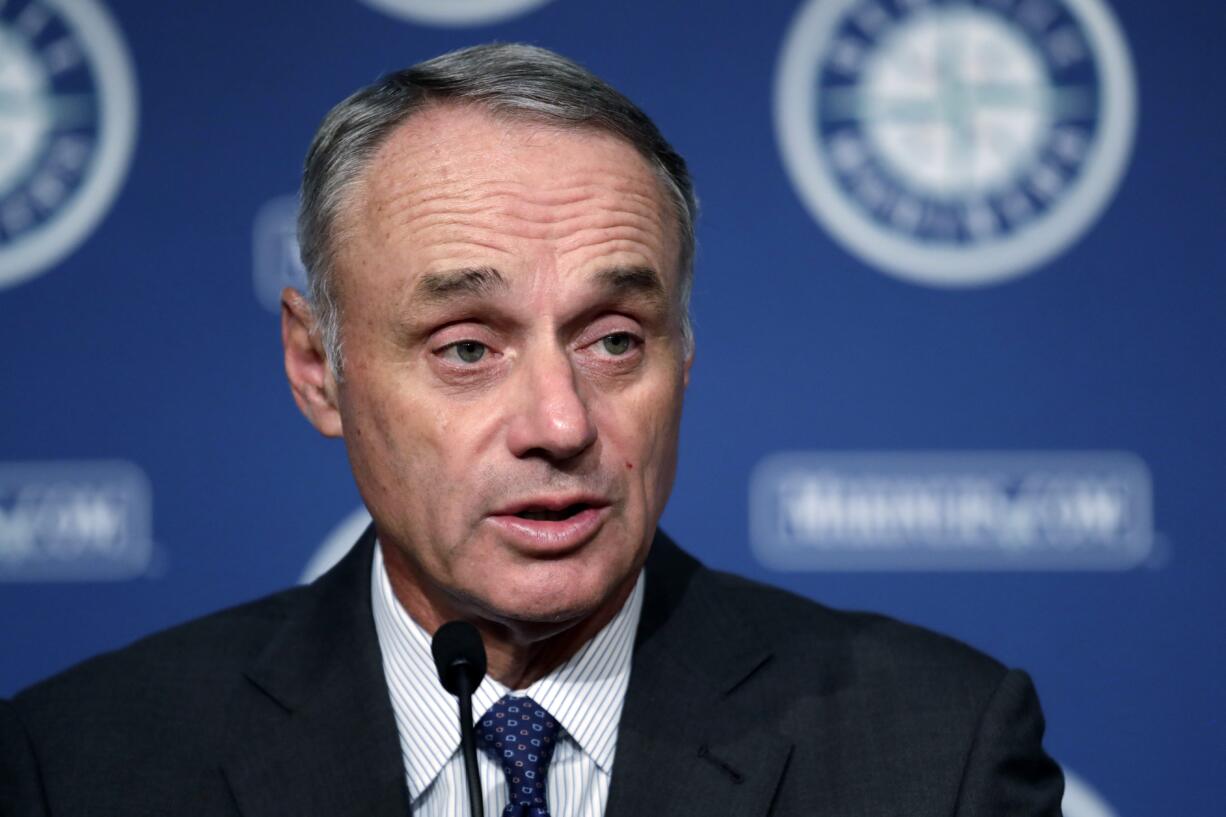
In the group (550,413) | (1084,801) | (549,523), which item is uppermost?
(550,413)

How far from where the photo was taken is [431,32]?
240cm

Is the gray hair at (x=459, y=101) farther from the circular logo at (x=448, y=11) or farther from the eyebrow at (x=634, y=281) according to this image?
the circular logo at (x=448, y=11)

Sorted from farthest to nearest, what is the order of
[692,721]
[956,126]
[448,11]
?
[448,11], [956,126], [692,721]

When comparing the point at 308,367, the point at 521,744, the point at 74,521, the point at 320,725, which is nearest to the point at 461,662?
the point at 521,744

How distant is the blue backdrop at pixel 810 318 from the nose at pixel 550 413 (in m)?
0.92

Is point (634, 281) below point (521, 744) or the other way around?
the other way around

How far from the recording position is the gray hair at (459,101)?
1.56m

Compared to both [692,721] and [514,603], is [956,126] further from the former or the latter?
[514,603]

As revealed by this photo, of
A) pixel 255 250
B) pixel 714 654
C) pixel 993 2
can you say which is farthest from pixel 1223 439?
pixel 255 250

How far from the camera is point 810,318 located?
2.36 m

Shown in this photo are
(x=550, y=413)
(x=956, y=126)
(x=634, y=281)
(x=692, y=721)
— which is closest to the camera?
(x=550, y=413)

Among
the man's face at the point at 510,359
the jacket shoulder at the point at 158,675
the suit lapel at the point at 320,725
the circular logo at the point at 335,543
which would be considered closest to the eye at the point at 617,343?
the man's face at the point at 510,359

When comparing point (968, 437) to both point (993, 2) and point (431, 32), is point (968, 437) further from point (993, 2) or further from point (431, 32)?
point (431, 32)

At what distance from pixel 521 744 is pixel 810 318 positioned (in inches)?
40.3
